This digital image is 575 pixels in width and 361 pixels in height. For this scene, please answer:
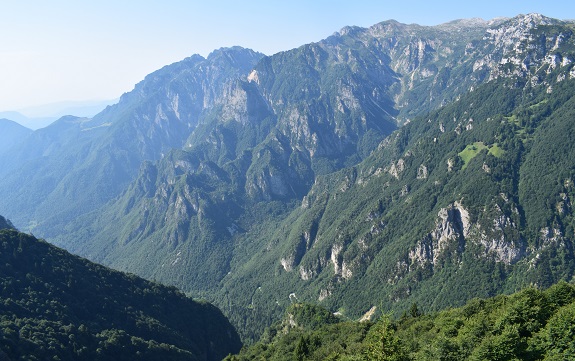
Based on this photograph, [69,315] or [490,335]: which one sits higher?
[490,335]

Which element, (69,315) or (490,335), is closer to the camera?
(490,335)

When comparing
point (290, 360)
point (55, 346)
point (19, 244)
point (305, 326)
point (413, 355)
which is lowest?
point (305, 326)


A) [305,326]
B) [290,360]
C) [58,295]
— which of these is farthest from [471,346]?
[58,295]

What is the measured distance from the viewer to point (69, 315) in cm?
16138

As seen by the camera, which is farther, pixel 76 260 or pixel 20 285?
pixel 76 260

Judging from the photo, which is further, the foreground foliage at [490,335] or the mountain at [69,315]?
the mountain at [69,315]

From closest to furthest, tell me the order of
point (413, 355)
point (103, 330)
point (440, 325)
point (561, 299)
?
point (413, 355)
point (561, 299)
point (440, 325)
point (103, 330)

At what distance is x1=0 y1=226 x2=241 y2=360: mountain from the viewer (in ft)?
460

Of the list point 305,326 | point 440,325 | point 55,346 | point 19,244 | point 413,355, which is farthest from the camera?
point 305,326

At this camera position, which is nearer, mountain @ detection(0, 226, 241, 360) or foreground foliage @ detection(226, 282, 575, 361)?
foreground foliage @ detection(226, 282, 575, 361)

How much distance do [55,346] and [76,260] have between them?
6635 cm

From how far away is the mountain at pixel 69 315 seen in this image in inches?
5522

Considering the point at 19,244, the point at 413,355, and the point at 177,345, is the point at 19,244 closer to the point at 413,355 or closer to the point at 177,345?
the point at 177,345

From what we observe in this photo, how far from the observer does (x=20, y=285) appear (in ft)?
535
